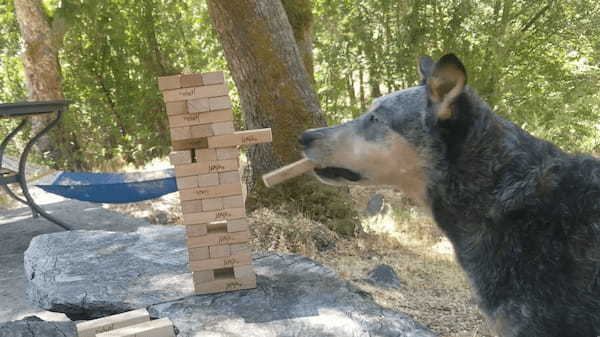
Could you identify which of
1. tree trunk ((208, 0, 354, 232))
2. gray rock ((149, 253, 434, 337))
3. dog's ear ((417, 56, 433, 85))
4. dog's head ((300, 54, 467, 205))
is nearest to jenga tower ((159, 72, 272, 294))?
gray rock ((149, 253, 434, 337))

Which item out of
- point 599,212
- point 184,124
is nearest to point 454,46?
point 184,124

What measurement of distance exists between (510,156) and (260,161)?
3456 mm

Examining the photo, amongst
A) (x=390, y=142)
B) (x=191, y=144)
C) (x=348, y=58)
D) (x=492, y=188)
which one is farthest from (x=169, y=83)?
(x=348, y=58)

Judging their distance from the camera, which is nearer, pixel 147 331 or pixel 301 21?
pixel 147 331

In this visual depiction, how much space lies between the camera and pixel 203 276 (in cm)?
318

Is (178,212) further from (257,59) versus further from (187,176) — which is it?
(187,176)

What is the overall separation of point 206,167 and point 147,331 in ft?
3.23

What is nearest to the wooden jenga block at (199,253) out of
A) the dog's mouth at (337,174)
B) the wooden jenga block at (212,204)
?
the wooden jenga block at (212,204)

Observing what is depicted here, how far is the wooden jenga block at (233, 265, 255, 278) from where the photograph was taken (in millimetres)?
3203

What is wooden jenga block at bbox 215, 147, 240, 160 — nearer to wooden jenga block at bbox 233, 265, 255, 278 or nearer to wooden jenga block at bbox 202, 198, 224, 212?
wooden jenga block at bbox 202, 198, 224, 212

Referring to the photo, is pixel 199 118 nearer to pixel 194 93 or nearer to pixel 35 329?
pixel 194 93

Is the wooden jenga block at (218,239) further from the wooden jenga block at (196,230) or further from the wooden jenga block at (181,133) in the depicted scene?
the wooden jenga block at (181,133)

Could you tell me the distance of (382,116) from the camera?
2363 mm

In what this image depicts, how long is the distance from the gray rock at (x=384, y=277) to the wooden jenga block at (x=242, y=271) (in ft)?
4.44
